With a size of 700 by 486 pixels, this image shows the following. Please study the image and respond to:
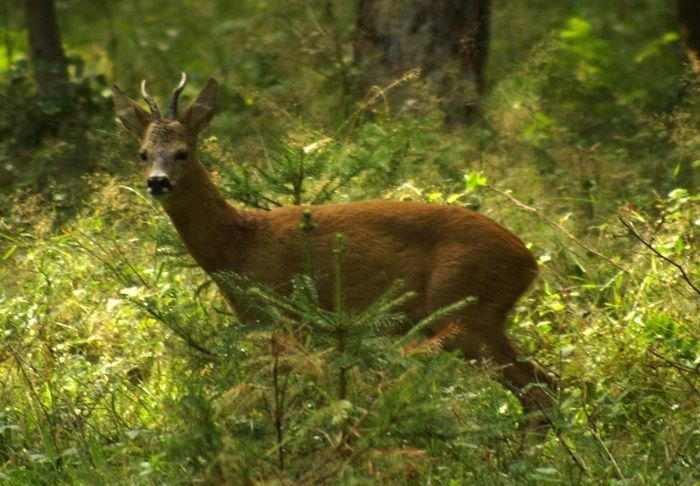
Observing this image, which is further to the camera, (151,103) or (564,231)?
(564,231)

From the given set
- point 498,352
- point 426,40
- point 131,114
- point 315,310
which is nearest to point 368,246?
point 498,352

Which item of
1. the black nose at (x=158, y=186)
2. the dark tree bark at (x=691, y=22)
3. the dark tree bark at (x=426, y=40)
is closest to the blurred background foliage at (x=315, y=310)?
the dark tree bark at (x=691, y=22)

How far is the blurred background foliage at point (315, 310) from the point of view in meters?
5.06

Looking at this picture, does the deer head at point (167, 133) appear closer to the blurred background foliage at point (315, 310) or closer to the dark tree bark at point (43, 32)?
the blurred background foliage at point (315, 310)

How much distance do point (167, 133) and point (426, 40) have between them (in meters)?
3.59

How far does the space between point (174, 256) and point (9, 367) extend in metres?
0.90

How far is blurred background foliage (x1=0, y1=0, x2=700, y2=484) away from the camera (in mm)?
5059

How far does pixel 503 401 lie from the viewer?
21.4 feet

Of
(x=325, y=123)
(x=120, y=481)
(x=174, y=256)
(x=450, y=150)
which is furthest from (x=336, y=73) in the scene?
(x=120, y=481)

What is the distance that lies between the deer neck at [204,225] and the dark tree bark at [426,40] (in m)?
3.36

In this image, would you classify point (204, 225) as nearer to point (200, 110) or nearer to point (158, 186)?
point (158, 186)

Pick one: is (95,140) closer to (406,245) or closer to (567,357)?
(406,245)

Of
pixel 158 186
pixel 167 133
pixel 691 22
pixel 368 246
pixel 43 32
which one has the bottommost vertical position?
pixel 43 32

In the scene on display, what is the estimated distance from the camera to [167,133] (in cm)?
679
